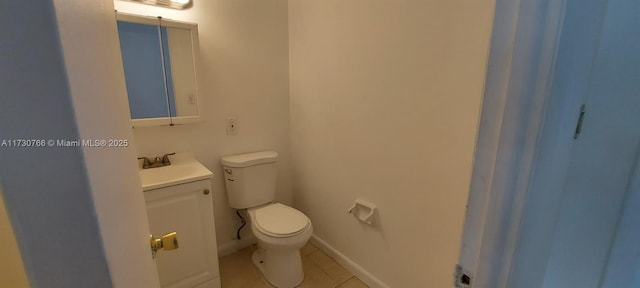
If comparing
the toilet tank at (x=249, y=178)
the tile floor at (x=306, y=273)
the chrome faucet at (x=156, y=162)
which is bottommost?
the tile floor at (x=306, y=273)

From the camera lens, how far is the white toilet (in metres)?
1.53

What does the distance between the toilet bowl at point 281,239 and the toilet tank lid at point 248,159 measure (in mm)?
327

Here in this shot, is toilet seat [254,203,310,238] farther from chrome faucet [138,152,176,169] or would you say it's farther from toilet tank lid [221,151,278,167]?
chrome faucet [138,152,176,169]

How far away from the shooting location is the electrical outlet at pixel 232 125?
1.81 meters

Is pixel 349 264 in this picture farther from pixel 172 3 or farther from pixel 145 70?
pixel 172 3

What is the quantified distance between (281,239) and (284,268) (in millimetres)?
270

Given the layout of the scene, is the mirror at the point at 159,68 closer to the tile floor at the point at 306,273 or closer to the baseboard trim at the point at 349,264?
the tile floor at the point at 306,273

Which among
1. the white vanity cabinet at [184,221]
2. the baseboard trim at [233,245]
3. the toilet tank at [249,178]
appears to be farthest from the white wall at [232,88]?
Result: the white vanity cabinet at [184,221]

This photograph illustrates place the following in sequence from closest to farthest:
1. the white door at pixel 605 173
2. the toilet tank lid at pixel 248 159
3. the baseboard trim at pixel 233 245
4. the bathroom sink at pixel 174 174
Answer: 1. the white door at pixel 605 173
2. the bathroom sink at pixel 174 174
3. the toilet tank lid at pixel 248 159
4. the baseboard trim at pixel 233 245

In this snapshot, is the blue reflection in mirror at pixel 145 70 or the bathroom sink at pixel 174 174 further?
the blue reflection in mirror at pixel 145 70

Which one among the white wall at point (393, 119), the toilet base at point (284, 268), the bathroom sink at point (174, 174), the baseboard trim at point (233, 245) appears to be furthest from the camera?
the baseboard trim at point (233, 245)

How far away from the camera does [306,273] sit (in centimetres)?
178

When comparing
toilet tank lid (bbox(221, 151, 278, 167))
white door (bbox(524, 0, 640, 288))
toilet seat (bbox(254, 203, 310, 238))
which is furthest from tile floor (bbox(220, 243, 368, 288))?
white door (bbox(524, 0, 640, 288))

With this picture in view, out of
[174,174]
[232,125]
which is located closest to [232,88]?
[232,125]
